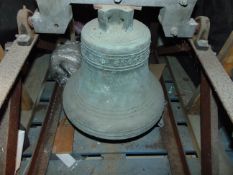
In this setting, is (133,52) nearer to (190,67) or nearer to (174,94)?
(174,94)

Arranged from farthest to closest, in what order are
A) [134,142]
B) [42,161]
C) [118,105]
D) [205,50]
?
[134,142]
[42,161]
[205,50]
[118,105]

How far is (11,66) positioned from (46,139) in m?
0.61

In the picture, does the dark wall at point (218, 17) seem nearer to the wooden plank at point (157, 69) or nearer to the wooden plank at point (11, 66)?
the wooden plank at point (157, 69)

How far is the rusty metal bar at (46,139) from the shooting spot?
4.30ft

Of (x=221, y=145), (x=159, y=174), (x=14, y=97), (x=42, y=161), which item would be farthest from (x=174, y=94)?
(x=14, y=97)

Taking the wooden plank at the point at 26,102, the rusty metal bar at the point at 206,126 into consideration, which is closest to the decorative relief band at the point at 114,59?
the rusty metal bar at the point at 206,126

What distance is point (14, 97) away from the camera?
3.74 ft

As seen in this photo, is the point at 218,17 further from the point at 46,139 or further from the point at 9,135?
the point at 9,135

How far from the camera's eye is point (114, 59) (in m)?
0.79

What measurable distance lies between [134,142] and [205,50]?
0.65 meters

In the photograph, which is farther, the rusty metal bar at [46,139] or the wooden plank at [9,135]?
the rusty metal bar at [46,139]

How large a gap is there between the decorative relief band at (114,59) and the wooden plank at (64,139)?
28.1 inches

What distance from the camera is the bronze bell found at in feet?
2.58

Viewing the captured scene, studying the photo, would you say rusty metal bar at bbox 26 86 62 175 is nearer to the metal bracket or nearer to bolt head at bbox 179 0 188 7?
the metal bracket
